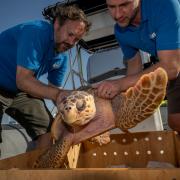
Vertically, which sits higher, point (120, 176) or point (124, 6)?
point (124, 6)

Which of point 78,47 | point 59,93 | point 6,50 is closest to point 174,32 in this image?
point 59,93

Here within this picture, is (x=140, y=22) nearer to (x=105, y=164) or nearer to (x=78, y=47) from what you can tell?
(x=105, y=164)

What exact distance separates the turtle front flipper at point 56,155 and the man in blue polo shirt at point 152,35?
0.80 feet

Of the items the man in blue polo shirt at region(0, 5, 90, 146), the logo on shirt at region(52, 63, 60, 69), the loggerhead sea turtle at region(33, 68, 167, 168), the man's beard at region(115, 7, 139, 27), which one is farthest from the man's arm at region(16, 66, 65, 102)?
the man's beard at region(115, 7, 139, 27)

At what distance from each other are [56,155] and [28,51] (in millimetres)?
646

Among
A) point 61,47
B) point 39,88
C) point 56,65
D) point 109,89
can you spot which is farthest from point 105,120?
point 56,65

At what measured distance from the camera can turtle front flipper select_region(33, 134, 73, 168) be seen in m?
1.07

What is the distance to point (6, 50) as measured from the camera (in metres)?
1.66

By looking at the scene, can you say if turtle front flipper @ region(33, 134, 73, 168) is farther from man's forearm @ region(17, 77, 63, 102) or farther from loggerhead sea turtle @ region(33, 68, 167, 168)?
man's forearm @ region(17, 77, 63, 102)

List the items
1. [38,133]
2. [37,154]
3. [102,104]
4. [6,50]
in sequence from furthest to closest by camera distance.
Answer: [38,133] → [6,50] → [37,154] → [102,104]

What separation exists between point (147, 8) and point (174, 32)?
20 centimetres

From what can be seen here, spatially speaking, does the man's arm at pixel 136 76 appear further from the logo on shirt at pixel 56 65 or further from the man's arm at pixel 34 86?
the logo on shirt at pixel 56 65

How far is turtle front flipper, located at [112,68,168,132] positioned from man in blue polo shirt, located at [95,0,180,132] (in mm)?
87

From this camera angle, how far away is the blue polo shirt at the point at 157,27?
46.0 inches
